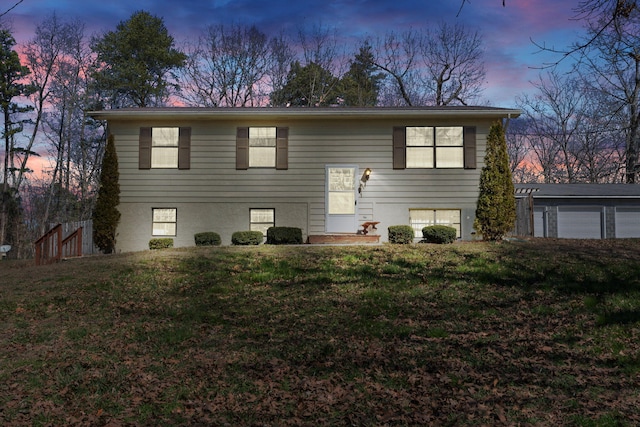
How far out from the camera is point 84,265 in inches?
487

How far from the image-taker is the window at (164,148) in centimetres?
1691

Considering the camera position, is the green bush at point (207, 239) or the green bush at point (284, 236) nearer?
the green bush at point (284, 236)

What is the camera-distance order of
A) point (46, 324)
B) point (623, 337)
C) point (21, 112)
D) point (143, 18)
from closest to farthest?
1. point (623, 337)
2. point (46, 324)
3. point (21, 112)
4. point (143, 18)

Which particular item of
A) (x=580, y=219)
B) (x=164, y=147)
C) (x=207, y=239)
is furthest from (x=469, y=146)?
(x=164, y=147)

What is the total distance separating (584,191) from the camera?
2281 cm

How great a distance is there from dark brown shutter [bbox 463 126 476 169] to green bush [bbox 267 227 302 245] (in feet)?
20.7

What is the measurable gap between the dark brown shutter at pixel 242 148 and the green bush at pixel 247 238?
8.51 ft

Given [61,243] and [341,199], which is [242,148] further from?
[61,243]

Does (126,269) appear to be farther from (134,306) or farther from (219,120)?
(219,120)

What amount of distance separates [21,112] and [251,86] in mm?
13333

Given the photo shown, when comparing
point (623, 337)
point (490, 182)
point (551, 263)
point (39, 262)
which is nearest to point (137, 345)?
point (623, 337)

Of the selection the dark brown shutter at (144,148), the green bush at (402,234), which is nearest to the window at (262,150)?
the dark brown shutter at (144,148)

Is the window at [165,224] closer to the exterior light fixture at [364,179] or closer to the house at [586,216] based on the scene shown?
the exterior light fixture at [364,179]

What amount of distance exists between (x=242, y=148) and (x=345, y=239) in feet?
16.0
